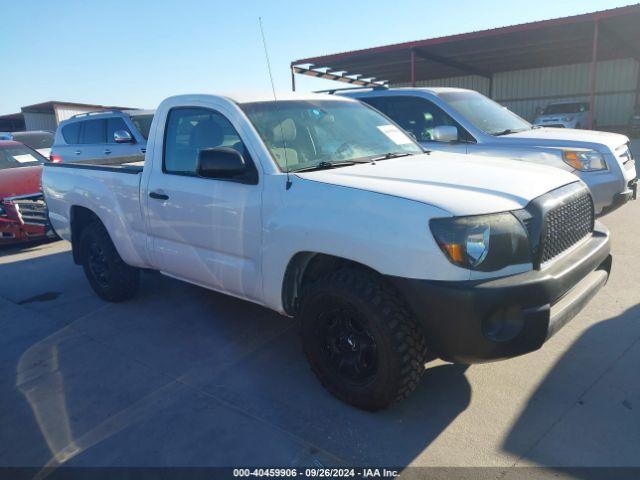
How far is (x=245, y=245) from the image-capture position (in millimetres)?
3291

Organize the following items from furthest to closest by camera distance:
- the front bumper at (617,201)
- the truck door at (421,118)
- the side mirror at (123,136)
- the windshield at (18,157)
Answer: the side mirror at (123,136) < the windshield at (18,157) < the truck door at (421,118) < the front bumper at (617,201)

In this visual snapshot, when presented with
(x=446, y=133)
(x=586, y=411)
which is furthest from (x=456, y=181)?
(x=446, y=133)

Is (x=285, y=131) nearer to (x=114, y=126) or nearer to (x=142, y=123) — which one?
(x=142, y=123)

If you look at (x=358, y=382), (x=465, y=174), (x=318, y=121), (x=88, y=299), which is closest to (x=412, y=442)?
(x=358, y=382)

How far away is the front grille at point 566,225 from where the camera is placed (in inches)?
104

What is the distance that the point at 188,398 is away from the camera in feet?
10.3

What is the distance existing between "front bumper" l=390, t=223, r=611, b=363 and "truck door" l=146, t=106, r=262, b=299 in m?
1.17

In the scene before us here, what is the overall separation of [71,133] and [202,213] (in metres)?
8.85

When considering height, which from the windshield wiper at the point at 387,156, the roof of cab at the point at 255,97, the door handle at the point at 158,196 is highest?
the roof of cab at the point at 255,97

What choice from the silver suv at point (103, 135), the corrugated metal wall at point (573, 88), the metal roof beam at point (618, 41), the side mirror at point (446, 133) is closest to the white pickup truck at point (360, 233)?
the side mirror at point (446, 133)

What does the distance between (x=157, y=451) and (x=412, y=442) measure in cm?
134

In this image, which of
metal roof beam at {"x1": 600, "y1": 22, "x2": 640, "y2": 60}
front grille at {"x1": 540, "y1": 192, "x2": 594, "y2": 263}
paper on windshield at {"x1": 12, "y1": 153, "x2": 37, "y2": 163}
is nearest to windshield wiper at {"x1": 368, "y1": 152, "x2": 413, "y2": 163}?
front grille at {"x1": 540, "y1": 192, "x2": 594, "y2": 263}

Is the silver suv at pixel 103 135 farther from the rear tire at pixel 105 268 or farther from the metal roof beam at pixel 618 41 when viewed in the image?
the metal roof beam at pixel 618 41

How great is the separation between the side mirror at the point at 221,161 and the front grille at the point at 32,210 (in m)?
4.99
